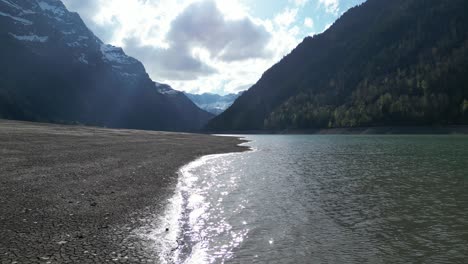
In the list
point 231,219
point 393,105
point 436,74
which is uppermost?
point 436,74

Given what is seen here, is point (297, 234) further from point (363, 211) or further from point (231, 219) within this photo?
point (363, 211)

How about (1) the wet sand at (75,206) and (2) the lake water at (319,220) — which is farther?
(2) the lake water at (319,220)

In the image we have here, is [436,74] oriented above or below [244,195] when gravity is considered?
above

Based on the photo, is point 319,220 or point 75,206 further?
point 75,206

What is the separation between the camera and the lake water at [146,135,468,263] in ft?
44.6

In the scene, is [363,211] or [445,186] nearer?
[363,211]

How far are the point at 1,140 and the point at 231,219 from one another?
136 feet

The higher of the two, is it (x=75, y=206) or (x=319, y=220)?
(x=75, y=206)

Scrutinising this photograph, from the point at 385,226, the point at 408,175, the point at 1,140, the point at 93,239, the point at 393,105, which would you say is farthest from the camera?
the point at 393,105

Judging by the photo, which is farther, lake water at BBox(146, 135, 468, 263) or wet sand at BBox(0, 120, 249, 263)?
lake water at BBox(146, 135, 468, 263)

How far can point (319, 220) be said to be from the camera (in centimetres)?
1839

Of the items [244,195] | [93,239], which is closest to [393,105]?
[244,195]

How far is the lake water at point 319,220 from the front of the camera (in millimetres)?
13586

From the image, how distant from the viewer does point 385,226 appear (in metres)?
17.1
